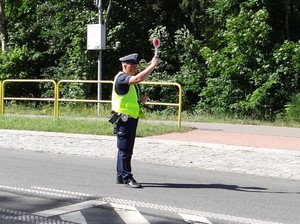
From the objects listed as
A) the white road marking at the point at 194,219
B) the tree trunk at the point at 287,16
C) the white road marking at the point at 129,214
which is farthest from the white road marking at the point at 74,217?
the tree trunk at the point at 287,16

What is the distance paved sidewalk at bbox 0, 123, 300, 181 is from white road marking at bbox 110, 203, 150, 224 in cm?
369

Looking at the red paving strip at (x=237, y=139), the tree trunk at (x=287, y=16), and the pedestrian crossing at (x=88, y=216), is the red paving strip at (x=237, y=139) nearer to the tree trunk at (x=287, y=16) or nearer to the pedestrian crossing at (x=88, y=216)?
the pedestrian crossing at (x=88, y=216)

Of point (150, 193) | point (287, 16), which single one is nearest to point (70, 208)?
point (150, 193)

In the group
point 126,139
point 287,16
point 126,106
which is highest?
point 287,16

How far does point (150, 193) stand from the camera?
8.72 meters

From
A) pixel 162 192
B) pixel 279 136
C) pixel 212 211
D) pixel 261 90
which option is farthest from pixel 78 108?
pixel 212 211

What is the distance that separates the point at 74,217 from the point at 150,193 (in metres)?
1.77

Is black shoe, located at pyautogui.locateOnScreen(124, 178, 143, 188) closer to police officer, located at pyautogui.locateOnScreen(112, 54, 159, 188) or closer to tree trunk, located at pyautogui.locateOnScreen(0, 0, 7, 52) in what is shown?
police officer, located at pyautogui.locateOnScreen(112, 54, 159, 188)

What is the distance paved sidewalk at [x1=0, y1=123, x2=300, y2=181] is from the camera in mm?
11391

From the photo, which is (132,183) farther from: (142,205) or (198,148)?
(198,148)

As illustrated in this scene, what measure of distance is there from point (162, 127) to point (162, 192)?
750 centimetres

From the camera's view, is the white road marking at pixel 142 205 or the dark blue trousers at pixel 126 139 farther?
the dark blue trousers at pixel 126 139

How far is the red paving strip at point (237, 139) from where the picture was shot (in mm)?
13594

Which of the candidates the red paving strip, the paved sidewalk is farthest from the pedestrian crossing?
the red paving strip
